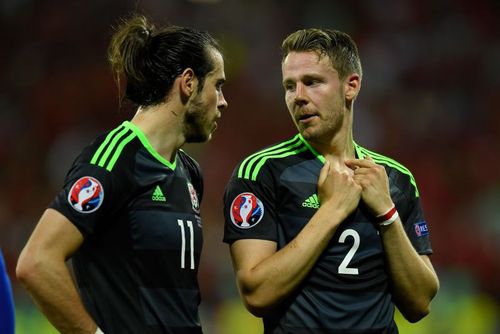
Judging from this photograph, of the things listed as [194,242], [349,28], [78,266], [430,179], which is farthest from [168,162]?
[349,28]

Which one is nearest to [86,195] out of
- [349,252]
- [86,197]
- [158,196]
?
[86,197]

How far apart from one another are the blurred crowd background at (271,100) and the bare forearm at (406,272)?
518cm

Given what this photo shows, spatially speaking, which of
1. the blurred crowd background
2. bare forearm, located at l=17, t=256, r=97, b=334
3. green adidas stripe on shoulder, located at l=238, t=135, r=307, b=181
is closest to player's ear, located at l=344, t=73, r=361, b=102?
green adidas stripe on shoulder, located at l=238, t=135, r=307, b=181

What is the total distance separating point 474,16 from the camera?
36.0 ft

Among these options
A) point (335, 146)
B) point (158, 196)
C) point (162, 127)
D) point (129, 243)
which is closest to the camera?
point (129, 243)

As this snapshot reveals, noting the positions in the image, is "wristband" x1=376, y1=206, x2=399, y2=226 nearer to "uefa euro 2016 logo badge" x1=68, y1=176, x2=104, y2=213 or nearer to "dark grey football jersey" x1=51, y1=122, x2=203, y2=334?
"dark grey football jersey" x1=51, y1=122, x2=203, y2=334

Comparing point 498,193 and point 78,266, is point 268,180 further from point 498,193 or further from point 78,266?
point 498,193

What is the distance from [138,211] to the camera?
314cm

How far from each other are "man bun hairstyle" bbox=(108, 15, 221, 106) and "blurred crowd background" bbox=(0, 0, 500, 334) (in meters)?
5.35

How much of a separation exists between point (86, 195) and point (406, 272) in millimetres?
1290

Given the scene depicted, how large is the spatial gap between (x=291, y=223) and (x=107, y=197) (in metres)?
0.76

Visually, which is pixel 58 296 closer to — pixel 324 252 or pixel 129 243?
pixel 129 243

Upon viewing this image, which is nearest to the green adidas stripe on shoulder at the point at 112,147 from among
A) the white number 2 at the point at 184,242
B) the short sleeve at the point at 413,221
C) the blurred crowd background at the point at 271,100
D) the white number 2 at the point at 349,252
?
the white number 2 at the point at 184,242

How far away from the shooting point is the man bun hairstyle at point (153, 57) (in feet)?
11.2
